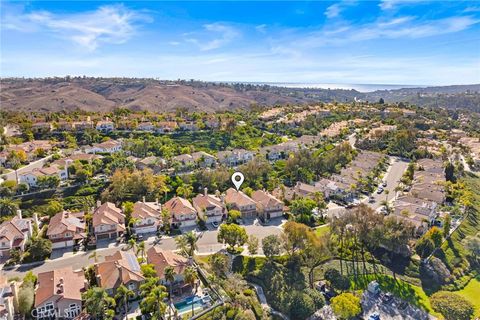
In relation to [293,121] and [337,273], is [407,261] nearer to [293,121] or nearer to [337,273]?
[337,273]

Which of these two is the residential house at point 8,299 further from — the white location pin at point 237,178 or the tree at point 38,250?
the white location pin at point 237,178

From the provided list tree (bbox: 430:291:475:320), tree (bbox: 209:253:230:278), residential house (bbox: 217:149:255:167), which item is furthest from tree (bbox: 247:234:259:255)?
residential house (bbox: 217:149:255:167)

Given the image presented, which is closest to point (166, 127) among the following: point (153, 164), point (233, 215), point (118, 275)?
point (153, 164)

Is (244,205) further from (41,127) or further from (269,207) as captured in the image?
(41,127)

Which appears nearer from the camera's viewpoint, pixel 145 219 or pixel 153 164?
pixel 145 219

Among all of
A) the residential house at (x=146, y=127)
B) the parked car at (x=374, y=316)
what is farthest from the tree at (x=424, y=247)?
the residential house at (x=146, y=127)

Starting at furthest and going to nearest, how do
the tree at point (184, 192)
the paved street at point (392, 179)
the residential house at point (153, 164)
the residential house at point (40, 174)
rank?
the residential house at point (153, 164)
the paved street at point (392, 179)
the residential house at point (40, 174)
the tree at point (184, 192)
